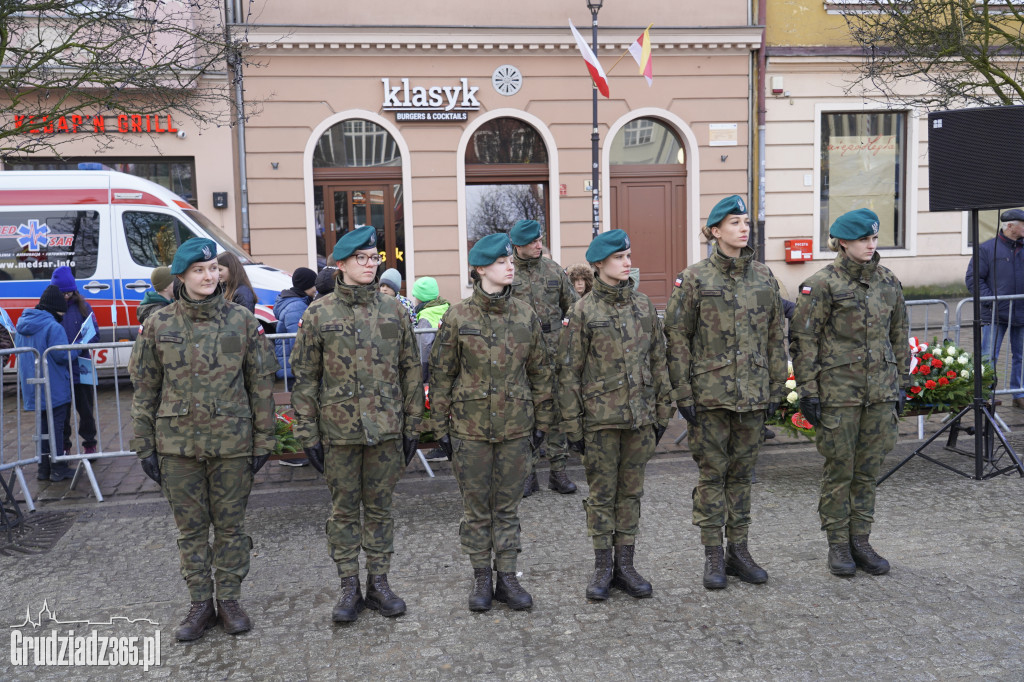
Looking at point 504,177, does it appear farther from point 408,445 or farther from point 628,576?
point 628,576

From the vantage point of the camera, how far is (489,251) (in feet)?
15.4

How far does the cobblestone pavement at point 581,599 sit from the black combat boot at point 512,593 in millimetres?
51

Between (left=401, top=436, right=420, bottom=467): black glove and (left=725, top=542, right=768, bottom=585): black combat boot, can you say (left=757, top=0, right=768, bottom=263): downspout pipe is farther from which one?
(left=401, top=436, right=420, bottom=467): black glove

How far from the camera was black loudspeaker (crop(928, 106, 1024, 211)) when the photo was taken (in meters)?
6.34

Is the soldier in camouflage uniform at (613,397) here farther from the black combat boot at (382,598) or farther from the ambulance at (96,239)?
the ambulance at (96,239)

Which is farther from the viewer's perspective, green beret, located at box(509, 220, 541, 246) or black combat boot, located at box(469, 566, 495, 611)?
green beret, located at box(509, 220, 541, 246)

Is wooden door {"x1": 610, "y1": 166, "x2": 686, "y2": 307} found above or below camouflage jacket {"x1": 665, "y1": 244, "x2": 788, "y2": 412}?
above

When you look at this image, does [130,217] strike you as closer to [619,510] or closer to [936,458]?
[619,510]

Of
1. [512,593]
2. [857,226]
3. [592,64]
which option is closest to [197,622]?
[512,593]

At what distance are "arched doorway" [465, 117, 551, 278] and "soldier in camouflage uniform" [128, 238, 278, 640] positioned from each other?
12180mm

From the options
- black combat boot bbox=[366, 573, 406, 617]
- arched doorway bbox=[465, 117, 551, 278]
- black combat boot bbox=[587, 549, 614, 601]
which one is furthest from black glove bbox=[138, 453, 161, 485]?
arched doorway bbox=[465, 117, 551, 278]

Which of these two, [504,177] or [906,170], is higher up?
[906,170]

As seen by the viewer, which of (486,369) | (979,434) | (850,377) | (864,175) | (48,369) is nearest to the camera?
(486,369)

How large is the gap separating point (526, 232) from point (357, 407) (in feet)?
7.99
